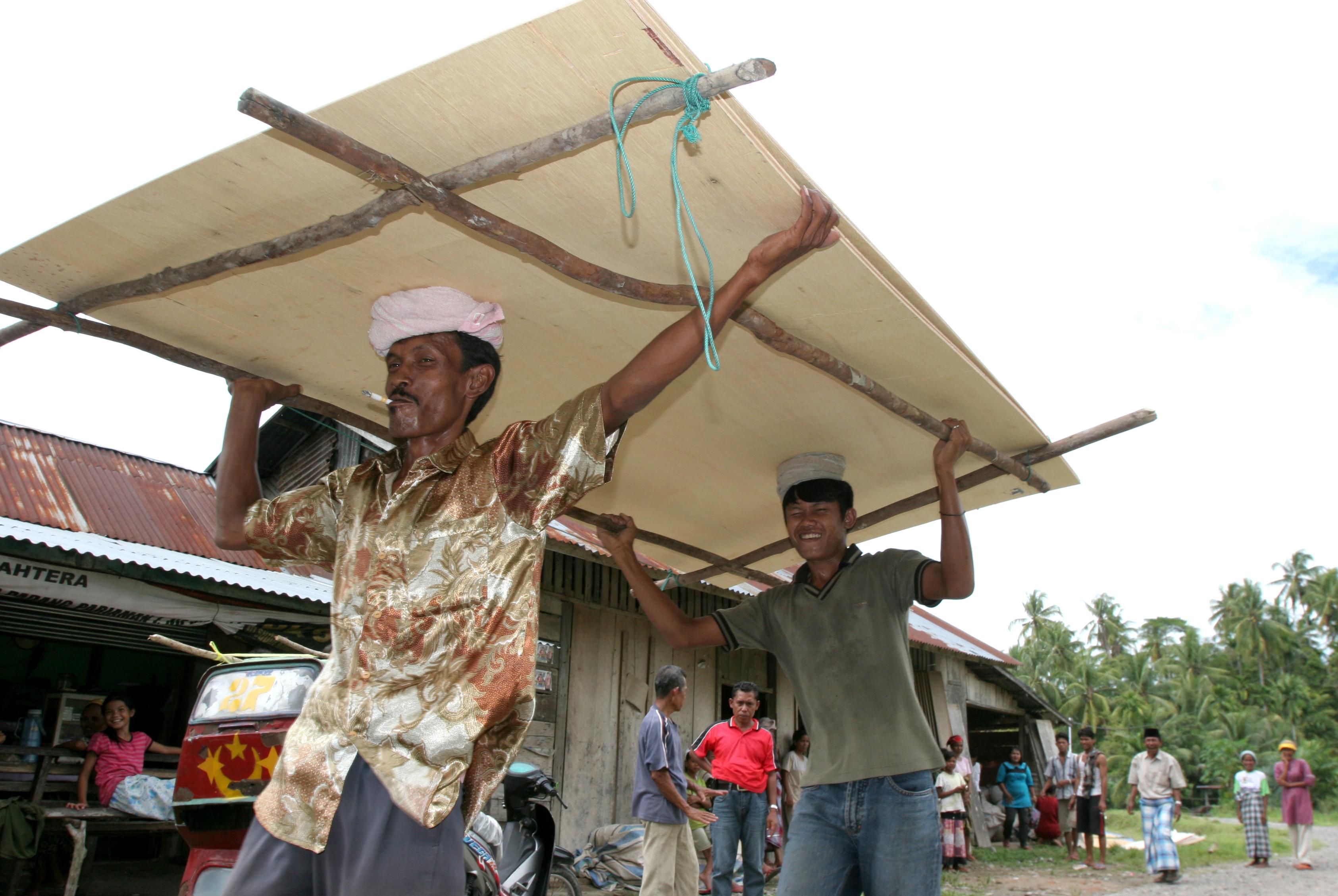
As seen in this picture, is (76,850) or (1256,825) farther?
(1256,825)

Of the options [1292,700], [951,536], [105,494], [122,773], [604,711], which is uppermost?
[105,494]

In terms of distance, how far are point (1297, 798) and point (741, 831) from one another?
10076mm

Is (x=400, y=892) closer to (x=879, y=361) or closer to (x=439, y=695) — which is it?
(x=439, y=695)

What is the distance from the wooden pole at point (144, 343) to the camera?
2.20 m

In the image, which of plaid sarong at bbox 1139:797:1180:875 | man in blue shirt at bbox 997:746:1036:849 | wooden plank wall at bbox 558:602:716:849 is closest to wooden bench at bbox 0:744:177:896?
wooden plank wall at bbox 558:602:716:849

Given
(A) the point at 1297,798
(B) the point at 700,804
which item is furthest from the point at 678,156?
(A) the point at 1297,798

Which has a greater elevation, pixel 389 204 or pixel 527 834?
pixel 389 204

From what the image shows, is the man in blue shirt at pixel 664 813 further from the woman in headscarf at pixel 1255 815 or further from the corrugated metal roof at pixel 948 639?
the woman in headscarf at pixel 1255 815

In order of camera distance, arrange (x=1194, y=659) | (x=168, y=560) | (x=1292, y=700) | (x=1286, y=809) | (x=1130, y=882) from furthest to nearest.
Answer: (x=1194, y=659) < (x=1292, y=700) < (x=1286, y=809) < (x=1130, y=882) < (x=168, y=560)

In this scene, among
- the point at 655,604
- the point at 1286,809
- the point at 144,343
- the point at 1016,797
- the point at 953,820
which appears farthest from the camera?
the point at 1016,797

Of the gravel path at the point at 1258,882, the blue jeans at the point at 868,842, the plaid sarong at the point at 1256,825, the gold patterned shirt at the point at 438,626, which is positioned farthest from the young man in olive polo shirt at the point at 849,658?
the plaid sarong at the point at 1256,825

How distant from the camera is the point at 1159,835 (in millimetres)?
10172

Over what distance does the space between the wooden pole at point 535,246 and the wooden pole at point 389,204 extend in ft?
0.17

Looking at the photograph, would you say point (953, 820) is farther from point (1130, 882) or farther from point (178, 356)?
point (178, 356)
